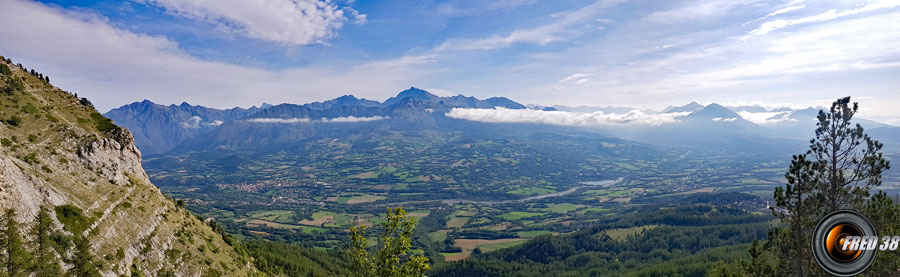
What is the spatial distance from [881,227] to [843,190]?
10.2 feet

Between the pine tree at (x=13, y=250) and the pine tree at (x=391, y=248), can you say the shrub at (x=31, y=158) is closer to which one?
the pine tree at (x=13, y=250)

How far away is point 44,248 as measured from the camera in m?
30.6

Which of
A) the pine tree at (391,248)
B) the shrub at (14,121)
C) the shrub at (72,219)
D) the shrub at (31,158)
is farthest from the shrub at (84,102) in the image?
the pine tree at (391,248)

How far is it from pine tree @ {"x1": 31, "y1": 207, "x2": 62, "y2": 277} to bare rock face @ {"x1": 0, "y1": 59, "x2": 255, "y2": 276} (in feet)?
2.89

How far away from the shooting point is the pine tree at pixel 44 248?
29.1 meters

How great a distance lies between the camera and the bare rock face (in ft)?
116

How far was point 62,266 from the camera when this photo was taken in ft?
103

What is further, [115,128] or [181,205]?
[181,205]

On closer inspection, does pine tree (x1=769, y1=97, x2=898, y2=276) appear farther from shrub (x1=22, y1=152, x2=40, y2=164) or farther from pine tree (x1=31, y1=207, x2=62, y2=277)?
shrub (x1=22, y1=152, x2=40, y2=164)

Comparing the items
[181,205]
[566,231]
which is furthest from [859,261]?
[566,231]

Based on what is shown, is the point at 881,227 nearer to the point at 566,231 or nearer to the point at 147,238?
the point at 147,238

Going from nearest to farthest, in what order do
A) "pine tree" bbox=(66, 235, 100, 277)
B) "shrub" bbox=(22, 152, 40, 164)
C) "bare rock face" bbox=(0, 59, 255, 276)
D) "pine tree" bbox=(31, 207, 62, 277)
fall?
"pine tree" bbox=(31, 207, 62, 277) < "pine tree" bbox=(66, 235, 100, 277) < "bare rock face" bbox=(0, 59, 255, 276) < "shrub" bbox=(22, 152, 40, 164)

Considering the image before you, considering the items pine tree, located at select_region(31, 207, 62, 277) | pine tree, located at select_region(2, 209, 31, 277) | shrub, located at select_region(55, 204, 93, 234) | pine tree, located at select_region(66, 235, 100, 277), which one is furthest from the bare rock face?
pine tree, located at select_region(2, 209, 31, 277)

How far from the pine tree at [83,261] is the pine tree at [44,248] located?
1.42 meters
